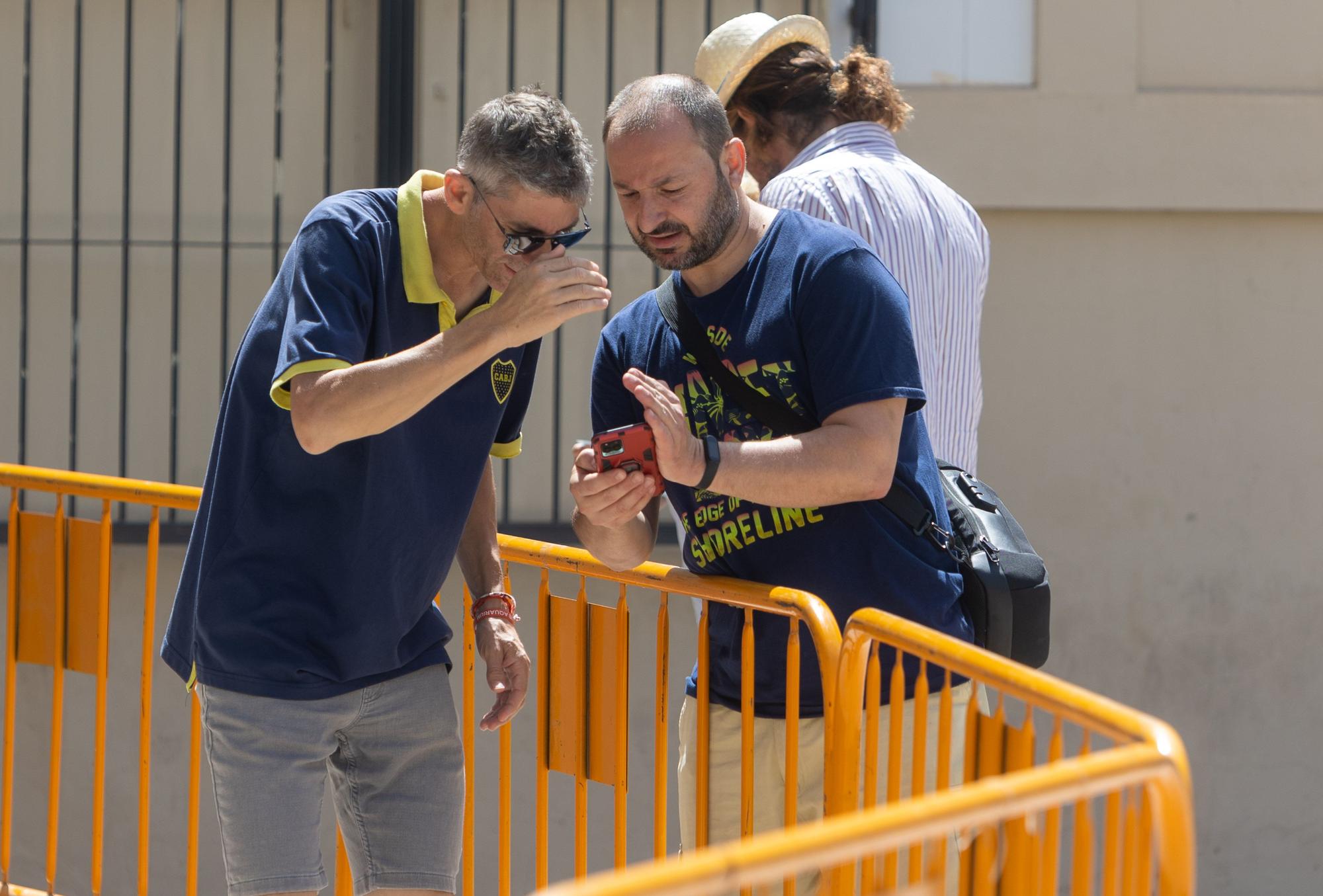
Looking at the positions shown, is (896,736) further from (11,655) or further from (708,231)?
(11,655)

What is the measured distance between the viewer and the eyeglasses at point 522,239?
252 cm

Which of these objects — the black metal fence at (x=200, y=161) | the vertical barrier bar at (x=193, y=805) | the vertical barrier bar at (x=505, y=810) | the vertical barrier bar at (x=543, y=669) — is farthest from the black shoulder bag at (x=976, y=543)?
the black metal fence at (x=200, y=161)

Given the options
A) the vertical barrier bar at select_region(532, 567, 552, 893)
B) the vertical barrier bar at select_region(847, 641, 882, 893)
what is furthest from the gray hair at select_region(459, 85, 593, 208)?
the vertical barrier bar at select_region(532, 567, 552, 893)

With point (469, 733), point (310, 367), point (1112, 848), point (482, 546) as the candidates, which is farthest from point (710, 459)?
point (469, 733)

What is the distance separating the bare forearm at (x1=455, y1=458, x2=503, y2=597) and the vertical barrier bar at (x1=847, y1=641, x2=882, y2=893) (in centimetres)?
85

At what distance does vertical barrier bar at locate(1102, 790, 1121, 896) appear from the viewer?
1.89 metres

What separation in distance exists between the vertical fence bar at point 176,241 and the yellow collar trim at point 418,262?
3.14m

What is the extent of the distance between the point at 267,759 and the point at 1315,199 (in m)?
4.39

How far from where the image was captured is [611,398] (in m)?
2.92

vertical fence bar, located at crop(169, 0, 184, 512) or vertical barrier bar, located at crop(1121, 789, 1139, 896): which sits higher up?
vertical fence bar, located at crop(169, 0, 184, 512)

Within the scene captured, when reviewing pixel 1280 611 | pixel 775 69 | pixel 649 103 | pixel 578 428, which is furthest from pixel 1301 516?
pixel 649 103

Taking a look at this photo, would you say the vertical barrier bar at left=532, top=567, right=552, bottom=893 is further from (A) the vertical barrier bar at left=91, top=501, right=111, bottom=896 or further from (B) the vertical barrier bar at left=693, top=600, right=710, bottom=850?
(A) the vertical barrier bar at left=91, top=501, right=111, bottom=896

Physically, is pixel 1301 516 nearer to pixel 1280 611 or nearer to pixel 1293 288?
pixel 1280 611

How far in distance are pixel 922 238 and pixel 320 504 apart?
1.43 metres
